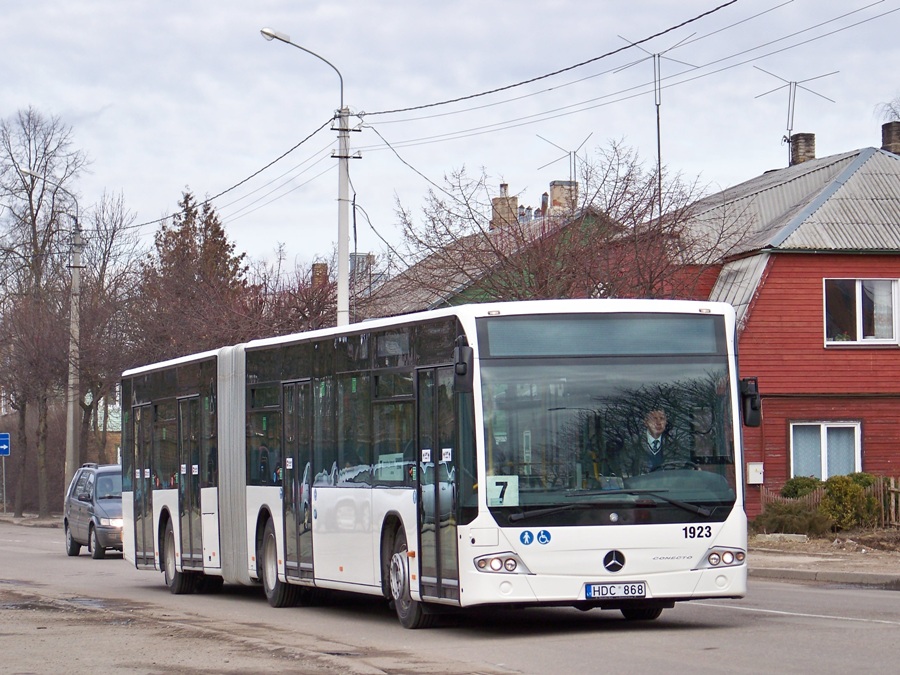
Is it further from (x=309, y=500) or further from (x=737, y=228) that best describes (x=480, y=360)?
(x=737, y=228)

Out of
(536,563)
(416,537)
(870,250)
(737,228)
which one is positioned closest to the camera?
(536,563)

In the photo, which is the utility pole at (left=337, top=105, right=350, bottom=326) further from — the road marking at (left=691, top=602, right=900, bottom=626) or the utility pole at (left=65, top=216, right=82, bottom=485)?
the utility pole at (left=65, top=216, right=82, bottom=485)

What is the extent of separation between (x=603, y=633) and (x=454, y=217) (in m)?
17.7

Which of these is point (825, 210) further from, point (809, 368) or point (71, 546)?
point (71, 546)

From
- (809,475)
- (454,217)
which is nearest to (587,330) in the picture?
(454,217)

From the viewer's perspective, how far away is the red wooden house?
108 ft

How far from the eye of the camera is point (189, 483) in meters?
19.9

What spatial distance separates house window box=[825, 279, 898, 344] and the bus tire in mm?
15637

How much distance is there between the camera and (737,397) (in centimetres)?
1320

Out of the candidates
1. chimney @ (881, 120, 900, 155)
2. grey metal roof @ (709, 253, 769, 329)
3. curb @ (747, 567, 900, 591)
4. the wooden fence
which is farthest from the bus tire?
chimney @ (881, 120, 900, 155)

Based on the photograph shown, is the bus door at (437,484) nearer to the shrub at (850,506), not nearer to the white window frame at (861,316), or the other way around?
the shrub at (850,506)

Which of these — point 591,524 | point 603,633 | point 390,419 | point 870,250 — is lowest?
point 603,633

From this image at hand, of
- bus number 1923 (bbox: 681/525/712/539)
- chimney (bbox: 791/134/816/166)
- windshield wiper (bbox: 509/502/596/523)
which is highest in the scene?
chimney (bbox: 791/134/816/166)

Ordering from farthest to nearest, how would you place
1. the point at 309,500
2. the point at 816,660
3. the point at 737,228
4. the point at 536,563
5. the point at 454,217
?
the point at 737,228 < the point at 454,217 < the point at 309,500 < the point at 536,563 < the point at 816,660
